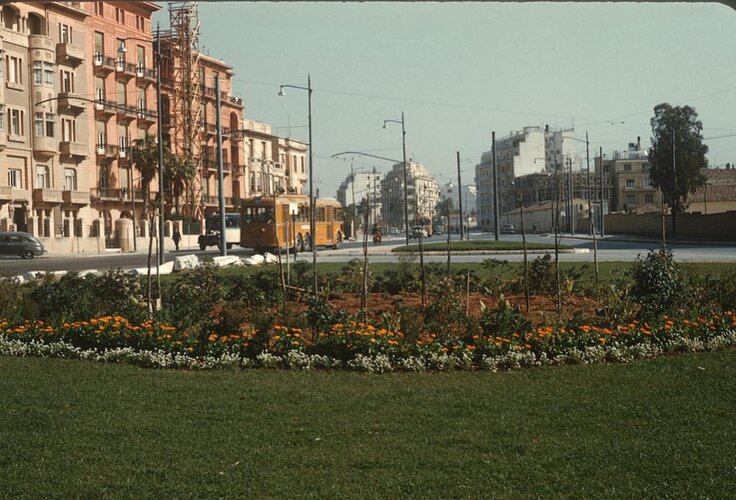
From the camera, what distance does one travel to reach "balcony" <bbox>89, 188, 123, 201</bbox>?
63219 mm

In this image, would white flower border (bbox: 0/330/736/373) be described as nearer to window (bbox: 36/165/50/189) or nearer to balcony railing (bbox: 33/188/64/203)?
balcony railing (bbox: 33/188/64/203)

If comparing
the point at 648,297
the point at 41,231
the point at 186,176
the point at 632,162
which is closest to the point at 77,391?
the point at 648,297

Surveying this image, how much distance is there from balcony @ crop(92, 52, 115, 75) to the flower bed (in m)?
55.9

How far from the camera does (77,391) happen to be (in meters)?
8.94

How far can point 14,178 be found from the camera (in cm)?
5416

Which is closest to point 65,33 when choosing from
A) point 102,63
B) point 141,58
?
point 102,63

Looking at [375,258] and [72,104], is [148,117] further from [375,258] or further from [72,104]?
[375,258]

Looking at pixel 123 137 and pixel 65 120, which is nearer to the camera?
pixel 65 120

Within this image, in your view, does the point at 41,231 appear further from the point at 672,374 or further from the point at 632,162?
the point at 632,162

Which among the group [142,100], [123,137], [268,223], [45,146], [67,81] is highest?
[142,100]

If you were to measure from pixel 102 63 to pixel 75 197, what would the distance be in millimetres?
11283

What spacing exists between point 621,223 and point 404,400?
7532 centimetres

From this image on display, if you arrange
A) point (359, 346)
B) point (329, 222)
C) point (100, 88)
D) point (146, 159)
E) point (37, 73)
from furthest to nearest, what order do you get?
point (100, 88)
point (146, 159)
point (37, 73)
point (329, 222)
point (359, 346)

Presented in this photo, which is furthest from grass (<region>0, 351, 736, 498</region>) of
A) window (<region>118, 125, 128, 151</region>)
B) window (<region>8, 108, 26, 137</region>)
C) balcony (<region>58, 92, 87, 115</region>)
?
window (<region>118, 125, 128, 151</region>)
